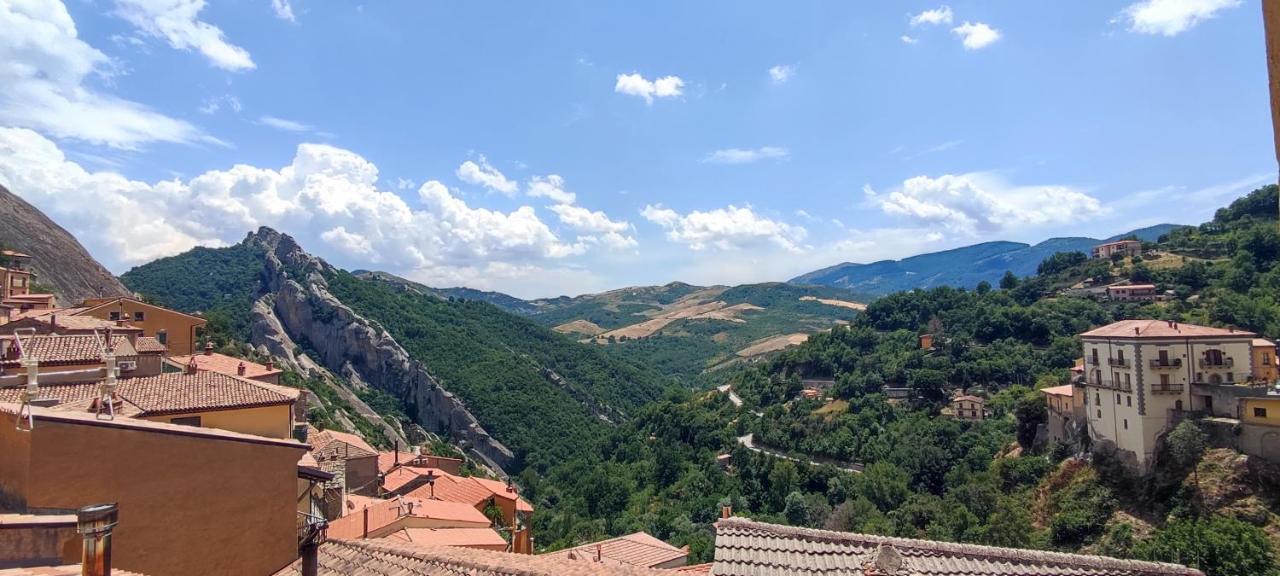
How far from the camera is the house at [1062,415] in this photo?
41.0 m

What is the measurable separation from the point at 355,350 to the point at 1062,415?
2970 inches

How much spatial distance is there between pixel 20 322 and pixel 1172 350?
50.0m

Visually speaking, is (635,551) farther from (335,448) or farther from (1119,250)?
(1119,250)

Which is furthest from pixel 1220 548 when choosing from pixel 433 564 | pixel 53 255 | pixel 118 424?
pixel 53 255

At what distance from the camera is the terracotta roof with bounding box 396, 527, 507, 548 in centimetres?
1495

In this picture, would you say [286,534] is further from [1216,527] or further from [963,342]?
[963,342]

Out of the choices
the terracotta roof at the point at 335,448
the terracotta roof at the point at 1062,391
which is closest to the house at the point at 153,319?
the terracotta roof at the point at 335,448

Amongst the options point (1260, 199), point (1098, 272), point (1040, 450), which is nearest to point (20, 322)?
point (1040, 450)

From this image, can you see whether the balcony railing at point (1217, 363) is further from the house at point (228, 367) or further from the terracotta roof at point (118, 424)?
the house at point (228, 367)

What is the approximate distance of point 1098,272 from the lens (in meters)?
79.5

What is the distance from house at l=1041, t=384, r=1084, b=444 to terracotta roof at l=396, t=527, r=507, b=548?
3785 cm

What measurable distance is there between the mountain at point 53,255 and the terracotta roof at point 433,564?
58.6 meters

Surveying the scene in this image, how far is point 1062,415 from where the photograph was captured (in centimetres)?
4247

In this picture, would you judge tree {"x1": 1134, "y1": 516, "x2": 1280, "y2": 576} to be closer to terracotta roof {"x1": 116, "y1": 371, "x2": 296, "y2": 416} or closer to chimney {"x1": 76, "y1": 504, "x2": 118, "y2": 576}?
terracotta roof {"x1": 116, "y1": 371, "x2": 296, "y2": 416}
